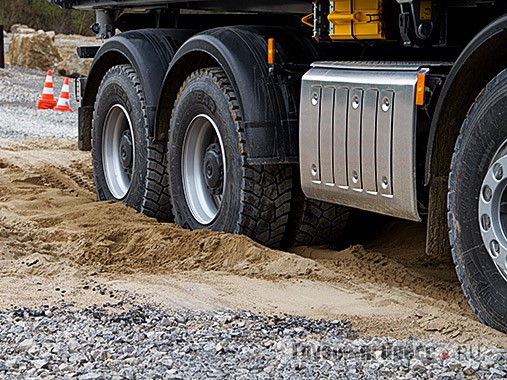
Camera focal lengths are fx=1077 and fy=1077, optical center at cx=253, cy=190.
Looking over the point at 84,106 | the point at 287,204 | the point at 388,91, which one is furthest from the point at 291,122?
the point at 84,106

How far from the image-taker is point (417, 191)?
560 cm

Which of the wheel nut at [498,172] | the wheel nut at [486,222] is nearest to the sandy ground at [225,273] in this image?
the wheel nut at [486,222]

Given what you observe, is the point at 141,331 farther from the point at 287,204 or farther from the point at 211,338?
the point at 287,204

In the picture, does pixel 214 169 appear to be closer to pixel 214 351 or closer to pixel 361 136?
pixel 361 136

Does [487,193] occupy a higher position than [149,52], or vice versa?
[149,52]

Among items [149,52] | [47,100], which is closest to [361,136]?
[149,52]

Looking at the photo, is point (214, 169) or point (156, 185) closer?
point (214, 169)

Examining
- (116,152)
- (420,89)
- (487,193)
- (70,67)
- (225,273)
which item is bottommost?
(70,67)

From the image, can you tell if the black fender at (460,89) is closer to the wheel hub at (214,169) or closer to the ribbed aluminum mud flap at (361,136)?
the ribbed aluminum mud flap at (361,136)

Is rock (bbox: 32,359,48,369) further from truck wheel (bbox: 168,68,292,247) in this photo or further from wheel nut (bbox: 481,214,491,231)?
truck wheel (bbox: 168,68,292,247)

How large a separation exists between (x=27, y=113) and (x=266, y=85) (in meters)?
12.4

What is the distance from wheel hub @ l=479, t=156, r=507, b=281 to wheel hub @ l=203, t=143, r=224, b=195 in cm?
255

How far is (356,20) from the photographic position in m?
6.02

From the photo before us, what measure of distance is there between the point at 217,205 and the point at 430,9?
2.56 meters
